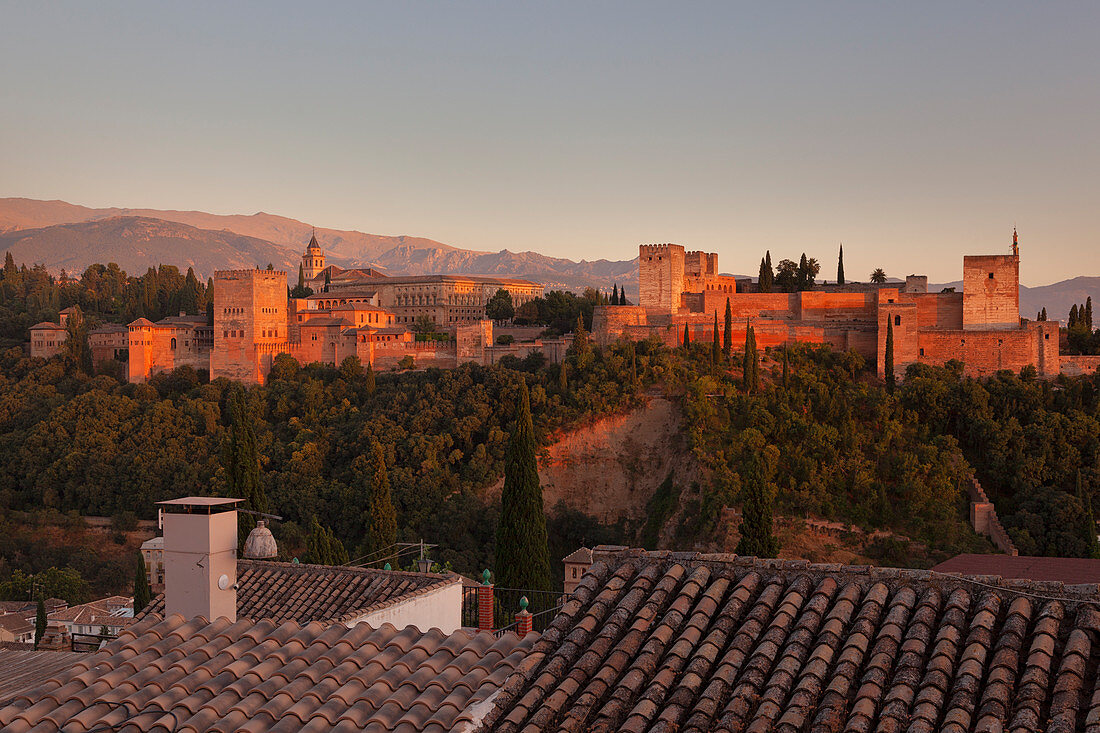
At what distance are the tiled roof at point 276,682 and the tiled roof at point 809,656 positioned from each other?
37 centimetres

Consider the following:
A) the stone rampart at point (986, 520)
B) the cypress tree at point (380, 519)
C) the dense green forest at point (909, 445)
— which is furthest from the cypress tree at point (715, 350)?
the cypress tree at point (380, 519)

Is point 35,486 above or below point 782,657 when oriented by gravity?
below

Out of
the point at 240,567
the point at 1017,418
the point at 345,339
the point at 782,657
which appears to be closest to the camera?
the point at 782,657

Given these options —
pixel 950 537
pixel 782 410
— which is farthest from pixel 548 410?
pixel 950 537

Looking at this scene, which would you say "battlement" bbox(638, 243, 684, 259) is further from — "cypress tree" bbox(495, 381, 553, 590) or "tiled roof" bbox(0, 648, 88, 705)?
"tiled roof" bbox(0, 648, 88, 705)

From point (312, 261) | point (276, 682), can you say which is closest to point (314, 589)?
point (276, 682)

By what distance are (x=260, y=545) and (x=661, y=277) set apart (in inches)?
1475

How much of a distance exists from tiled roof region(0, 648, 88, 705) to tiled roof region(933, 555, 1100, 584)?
1866 centimetres

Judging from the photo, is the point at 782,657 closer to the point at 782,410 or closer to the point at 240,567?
the point at 240,567

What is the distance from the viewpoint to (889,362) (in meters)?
39.8

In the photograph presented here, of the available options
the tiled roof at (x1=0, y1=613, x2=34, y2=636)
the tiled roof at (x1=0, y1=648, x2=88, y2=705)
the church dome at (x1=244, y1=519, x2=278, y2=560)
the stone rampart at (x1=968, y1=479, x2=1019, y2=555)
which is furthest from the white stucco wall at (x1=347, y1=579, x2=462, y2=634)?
the tiled roof at (x1=0, y1=613, x2=34, y2=636)

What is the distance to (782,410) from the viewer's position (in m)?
37.5

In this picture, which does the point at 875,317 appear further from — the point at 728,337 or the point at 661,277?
the point at 661,277

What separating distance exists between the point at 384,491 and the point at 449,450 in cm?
1258
